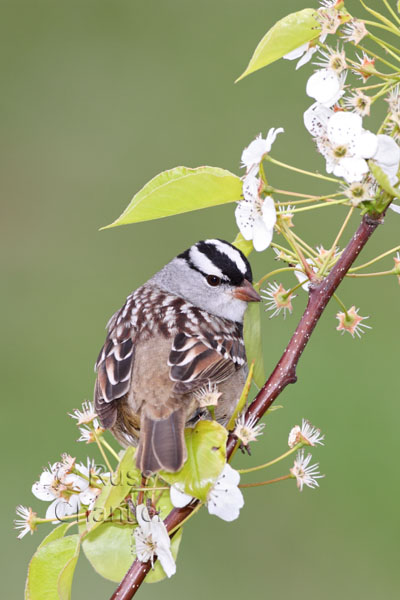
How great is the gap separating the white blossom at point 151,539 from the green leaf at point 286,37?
692mm

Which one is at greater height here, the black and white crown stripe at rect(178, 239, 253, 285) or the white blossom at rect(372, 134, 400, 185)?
the white blossom at rect(372, 134, 400, 185)

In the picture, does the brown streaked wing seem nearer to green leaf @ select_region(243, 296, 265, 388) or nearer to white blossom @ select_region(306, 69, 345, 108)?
green leaf @ select_region(243, 296, 265, 388)

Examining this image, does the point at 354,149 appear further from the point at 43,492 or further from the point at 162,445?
the point at 43,492

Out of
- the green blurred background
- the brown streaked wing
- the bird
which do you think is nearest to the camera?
the bird

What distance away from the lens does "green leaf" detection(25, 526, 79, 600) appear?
1.52 metres

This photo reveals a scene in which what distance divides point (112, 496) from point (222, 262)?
1.05 meters

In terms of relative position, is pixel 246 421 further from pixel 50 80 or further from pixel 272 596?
pixel 50 80

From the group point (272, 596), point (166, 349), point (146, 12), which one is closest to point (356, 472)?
point (272, 596)

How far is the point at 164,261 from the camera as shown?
5898mm

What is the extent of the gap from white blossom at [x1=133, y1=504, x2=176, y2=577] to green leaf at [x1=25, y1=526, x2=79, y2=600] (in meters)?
0.10

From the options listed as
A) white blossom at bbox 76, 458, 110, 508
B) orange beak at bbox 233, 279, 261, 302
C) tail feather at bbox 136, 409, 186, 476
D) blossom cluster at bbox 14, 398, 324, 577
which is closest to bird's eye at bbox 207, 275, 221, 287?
orange beak at bbox 233, 279, 261, 302

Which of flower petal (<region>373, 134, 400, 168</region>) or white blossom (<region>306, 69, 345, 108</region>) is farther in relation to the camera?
white blossom (<region>306, 69, 345, 108</region>)

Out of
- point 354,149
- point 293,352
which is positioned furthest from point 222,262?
point 354,149

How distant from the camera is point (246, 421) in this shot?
1621 mm
